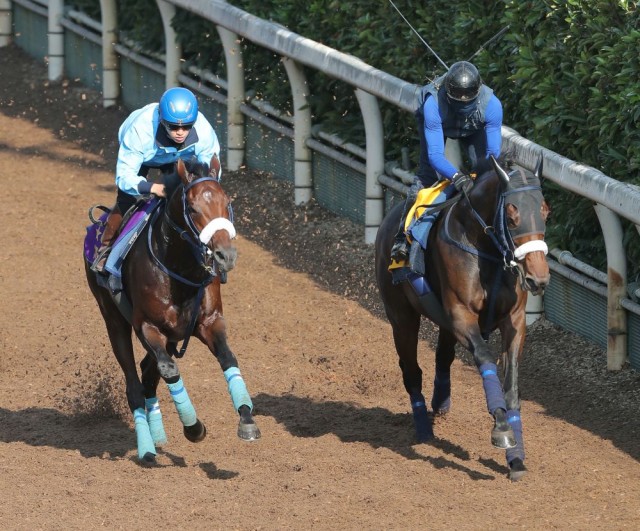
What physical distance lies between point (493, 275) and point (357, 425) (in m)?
1.90

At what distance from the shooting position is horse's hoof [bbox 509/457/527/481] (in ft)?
25.6

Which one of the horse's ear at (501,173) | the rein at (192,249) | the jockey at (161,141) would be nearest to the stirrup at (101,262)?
the jockey at (161,141)

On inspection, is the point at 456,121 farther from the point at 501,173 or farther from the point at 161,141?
the point at 161,141

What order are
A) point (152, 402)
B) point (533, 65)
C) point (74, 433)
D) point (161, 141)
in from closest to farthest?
point (161, 141)
point (152, 402)
point (74, 433)
point (533, 65)

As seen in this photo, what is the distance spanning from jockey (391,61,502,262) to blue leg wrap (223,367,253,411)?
128cm

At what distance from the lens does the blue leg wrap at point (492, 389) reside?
7641 millimetres

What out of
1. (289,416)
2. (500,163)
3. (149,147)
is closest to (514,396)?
(500,163)

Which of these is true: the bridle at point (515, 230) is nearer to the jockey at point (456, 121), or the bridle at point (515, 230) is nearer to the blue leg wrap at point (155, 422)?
the jockey at point (456, 121)

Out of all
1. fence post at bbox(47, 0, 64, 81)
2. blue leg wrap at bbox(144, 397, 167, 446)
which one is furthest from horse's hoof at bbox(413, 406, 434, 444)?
fence post at bbox(47, 0, 64, 81)

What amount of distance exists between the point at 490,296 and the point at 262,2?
746 centimetres

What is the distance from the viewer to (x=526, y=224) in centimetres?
736

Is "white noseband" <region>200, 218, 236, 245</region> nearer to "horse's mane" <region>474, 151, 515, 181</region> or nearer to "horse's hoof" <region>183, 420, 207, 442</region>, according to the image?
"horse's hoof" <region>183, 420, 207, 442</region>

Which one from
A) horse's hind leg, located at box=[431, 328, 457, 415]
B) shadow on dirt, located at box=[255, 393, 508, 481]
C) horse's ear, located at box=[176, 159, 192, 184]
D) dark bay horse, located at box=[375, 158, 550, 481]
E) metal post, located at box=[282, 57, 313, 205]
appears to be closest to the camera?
dark bay horse, located at box=[375, 158, 550, 481]

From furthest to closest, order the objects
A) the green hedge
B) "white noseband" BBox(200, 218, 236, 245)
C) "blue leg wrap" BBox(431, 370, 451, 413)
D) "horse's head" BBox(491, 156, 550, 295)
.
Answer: the green hedge, "blue leg wrap" BBox(431, 370, 451, 413), "white noseband" BBox(200, 218, 236, 245), "horse's head" BBox(491, 156, 550, 295)
